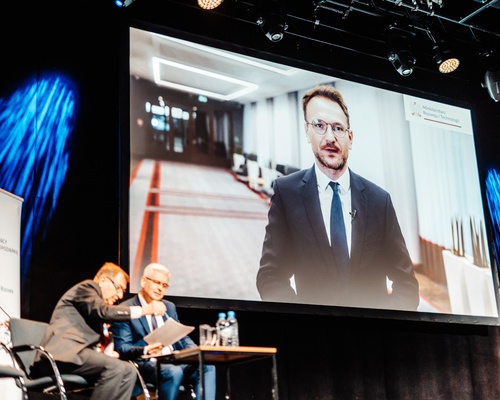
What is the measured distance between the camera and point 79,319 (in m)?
3.55

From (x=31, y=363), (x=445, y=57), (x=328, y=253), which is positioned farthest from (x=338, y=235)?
(x=31, y=363)

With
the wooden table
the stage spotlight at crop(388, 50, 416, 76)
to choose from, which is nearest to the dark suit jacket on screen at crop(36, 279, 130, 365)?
the wooden table

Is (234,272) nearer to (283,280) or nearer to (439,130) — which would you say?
(283,280)

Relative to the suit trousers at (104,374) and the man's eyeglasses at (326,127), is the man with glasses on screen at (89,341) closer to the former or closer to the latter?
the suit trousers at (104,374)

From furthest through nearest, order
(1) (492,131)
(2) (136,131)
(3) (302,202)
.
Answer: (1) (492,131) < (3) (302,202) < (2) (136,131)

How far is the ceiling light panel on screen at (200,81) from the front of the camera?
16.9 feet

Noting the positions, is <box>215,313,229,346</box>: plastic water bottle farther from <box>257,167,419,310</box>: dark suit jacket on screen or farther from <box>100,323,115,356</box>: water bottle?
<box>257,167,419,310</box>: dark suit jacket on screen

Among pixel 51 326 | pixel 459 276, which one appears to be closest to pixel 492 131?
pixel 459 276

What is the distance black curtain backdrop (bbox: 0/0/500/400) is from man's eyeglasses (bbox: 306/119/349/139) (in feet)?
2.59

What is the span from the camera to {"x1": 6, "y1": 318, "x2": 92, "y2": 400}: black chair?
327cm

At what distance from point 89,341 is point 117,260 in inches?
49.7

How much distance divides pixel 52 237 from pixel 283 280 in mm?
1840

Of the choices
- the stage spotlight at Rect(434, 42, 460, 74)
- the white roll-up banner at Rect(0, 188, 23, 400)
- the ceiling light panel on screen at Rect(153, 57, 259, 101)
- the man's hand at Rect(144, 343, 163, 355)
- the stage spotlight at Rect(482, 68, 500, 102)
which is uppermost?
the stage spotlight at Rect(434, 42, 460, 74)

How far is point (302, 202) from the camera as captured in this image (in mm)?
5480
